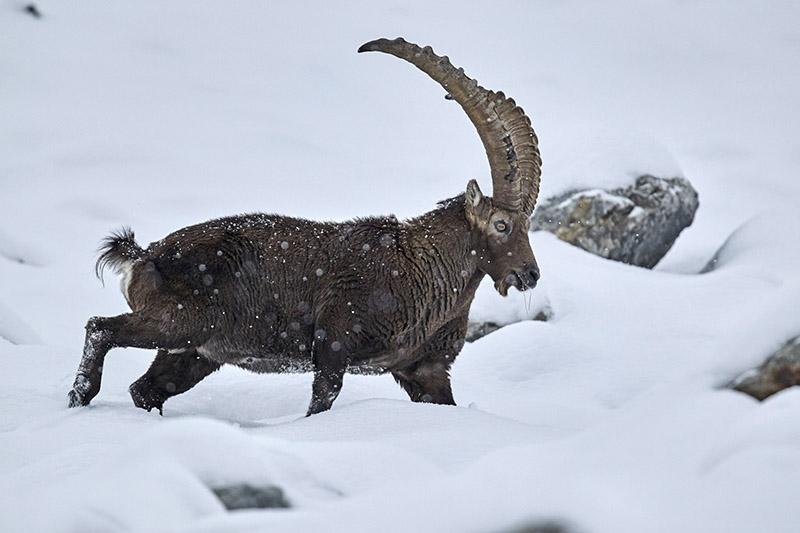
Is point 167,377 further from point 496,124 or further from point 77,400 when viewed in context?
point 496,124

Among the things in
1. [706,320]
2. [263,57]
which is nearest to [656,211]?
[706,320]

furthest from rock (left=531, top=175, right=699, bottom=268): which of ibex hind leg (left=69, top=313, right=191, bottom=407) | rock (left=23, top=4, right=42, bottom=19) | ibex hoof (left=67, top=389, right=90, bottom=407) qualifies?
rock (left=23, top=4, right=42, bottom=19)

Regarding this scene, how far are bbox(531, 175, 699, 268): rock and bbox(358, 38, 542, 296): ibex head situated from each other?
15.8 ft

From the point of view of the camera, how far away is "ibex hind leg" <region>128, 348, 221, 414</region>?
7.43 m

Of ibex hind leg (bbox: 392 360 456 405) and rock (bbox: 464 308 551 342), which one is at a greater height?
rock (bbox: 464 308 551 342)

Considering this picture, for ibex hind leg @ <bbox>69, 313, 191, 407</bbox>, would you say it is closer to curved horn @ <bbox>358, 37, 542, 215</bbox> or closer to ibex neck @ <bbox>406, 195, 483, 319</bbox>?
ibex neck @ <bbox>406, 195, 483, 319</bbox>

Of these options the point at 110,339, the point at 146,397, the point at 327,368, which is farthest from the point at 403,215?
the point at 110,339

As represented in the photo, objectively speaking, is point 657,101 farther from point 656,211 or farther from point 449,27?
point 656,211

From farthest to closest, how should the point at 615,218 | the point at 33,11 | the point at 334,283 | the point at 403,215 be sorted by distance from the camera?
the point at 33,11, the point at 403,215, the point at 615,218, the point at 334,283

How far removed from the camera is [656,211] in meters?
12.7

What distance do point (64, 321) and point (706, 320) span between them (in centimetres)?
693

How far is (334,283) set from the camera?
730 cm

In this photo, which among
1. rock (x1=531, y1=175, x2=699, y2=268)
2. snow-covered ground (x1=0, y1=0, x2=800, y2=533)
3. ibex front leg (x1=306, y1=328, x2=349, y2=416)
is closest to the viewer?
snow-covered ground (x1=0, y1=0, x2=800, y2=533)

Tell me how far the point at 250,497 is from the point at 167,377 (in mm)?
3943
